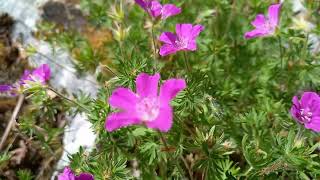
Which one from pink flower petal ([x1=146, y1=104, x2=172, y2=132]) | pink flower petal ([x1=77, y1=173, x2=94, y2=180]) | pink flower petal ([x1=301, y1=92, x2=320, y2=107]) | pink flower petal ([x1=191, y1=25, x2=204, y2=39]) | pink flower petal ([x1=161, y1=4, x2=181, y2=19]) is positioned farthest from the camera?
pink flower petal ([x1=161, y1=4, x2=181, y2=19])

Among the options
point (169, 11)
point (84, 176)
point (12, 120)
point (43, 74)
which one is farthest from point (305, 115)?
point (12, 120)

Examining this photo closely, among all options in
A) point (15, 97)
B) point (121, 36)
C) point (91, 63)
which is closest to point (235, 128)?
point (121, 36)

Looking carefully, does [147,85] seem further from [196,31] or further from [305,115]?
[305,115]

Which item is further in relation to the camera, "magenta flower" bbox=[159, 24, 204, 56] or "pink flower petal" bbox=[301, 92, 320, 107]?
"magenta flower" bbox=[159, 24, 204, 56]

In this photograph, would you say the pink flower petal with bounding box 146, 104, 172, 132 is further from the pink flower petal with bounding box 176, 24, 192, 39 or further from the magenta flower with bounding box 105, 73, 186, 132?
the pink flower petal with bounding box 176, 24, 192, 39

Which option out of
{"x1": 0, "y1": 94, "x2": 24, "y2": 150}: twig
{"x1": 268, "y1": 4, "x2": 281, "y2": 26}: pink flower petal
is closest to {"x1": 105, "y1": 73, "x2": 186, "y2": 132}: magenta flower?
{"x1": 268, "y1": 4, "x2": 281, "y2": 26}: pink flower petal

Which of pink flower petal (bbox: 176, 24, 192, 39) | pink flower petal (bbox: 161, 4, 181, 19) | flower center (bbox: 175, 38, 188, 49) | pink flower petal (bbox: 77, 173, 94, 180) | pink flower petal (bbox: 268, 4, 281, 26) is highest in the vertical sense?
pink flower petal (bbox: 268, 4, 281, 26)
